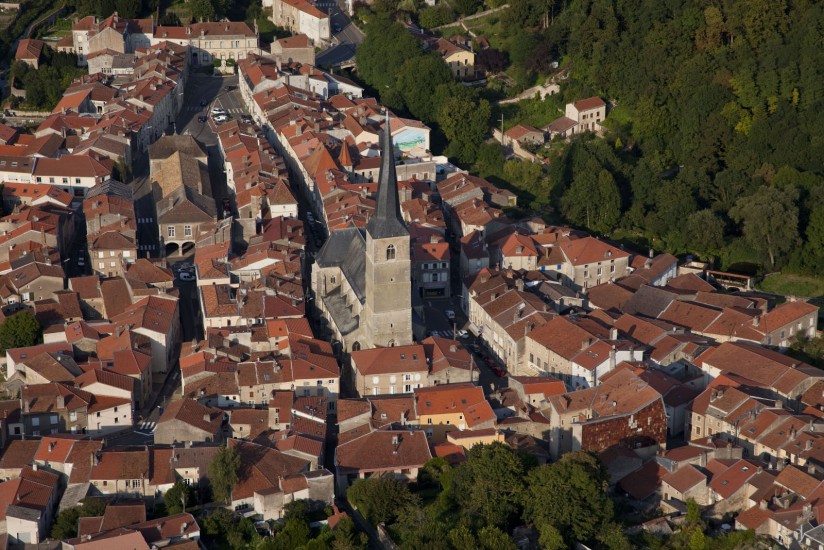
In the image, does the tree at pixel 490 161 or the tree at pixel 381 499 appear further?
the tree at pixel 490 161

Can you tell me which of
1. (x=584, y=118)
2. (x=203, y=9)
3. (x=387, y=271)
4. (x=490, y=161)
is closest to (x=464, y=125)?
(x=490, y=161)

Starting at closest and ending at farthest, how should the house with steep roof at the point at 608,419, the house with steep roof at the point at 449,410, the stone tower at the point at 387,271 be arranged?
the house with steep roof at the point at 608,419, the house with steep roof at the point at 449,410, the stone tower at the point at 387,271

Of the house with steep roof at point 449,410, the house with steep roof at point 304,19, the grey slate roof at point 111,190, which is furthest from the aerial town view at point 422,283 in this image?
the house with steep roof at point 304,19

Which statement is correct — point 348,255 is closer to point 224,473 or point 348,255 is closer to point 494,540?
point 224,473

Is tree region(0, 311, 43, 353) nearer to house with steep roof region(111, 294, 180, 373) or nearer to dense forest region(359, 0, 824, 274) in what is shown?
house with steep roof region(111, 294, 180, 373)

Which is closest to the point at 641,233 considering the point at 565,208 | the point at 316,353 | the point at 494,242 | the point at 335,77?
the point at 565,208

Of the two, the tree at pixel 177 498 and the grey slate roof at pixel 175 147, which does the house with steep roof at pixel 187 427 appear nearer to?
the tree at pixel 177 498

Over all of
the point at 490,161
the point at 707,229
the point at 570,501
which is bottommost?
the point at 570,501
